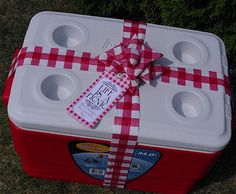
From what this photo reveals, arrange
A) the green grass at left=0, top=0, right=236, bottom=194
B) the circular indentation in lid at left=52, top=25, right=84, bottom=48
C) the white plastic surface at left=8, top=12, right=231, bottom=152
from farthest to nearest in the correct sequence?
the green grass at left=0, top=0, right=236, bottom=194
the circular indentation in lid at left=52, top=25, right=84, bottom=48
the white plastic surface at left=8, top=12, right=231, bottom=152

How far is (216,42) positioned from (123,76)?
385mm

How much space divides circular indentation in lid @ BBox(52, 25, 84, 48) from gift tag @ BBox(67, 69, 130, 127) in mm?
194

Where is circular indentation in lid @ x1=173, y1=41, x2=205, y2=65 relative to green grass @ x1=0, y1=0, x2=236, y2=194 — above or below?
above

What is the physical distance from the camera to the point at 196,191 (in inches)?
70.6

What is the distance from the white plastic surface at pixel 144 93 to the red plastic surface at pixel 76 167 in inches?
1.8

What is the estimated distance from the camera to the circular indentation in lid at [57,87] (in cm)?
145

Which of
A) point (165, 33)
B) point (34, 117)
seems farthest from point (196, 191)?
point (34, 117)

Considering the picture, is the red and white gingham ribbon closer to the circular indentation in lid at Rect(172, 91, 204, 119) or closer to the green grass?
the circular indentation in lid at Rect(172, 91, 204, 119)

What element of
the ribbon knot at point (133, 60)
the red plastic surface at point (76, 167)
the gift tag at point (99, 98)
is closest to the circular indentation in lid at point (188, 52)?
the ribbon knot at point (133, 60)

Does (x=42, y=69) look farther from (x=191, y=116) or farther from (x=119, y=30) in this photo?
(x=191, y=116)

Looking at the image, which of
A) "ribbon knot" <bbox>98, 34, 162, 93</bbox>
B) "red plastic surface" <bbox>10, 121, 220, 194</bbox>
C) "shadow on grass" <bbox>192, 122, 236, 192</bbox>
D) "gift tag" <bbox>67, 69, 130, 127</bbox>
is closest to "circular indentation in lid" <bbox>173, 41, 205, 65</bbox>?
"ribbon knot" <bbox>98, 34, 162, 93</bbox>

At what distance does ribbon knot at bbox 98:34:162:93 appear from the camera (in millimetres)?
1448

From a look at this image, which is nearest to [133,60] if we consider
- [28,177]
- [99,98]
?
[99,98]

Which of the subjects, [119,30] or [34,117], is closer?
[34,117]
